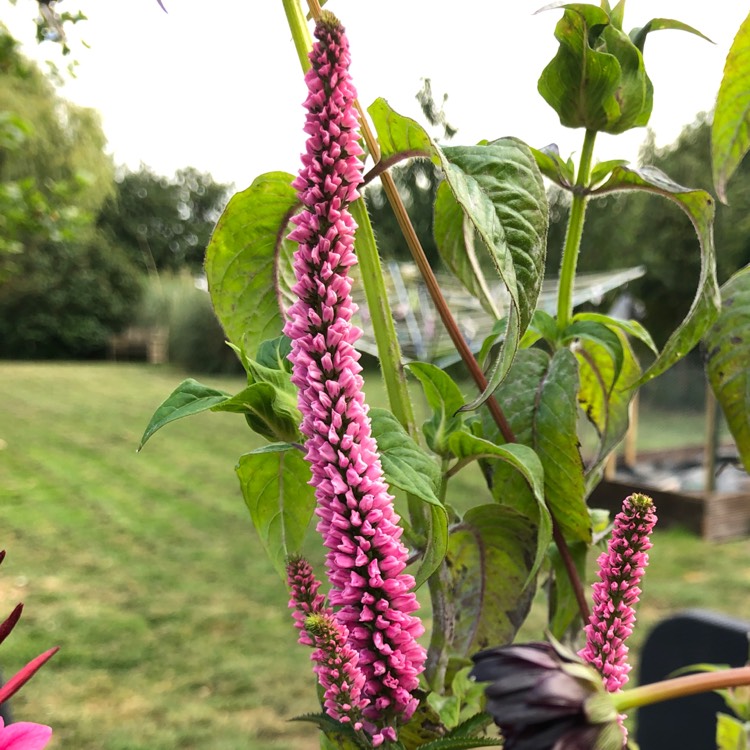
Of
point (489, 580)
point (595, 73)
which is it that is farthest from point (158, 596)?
point (595, 73)

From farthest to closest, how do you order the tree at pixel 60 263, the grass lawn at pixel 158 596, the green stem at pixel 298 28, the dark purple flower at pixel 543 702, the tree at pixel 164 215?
the tree at pixel 164 215 → the tree at pixel 60 263 → the grass lawn at pixel 158 596 → the green stem at pixel 298 28 → the dark purple flower at pixel 543 702

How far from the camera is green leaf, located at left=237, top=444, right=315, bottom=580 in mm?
271

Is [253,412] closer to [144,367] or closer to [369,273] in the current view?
[369,273]

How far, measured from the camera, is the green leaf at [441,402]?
27 centimetres

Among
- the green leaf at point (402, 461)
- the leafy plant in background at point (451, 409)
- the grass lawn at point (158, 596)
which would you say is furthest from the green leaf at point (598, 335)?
the grass lawn at point (158, 596)

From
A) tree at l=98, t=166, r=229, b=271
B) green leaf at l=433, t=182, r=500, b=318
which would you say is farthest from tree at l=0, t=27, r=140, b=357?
green leaf at l=433, t=182, r=500, b=318

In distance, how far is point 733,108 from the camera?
29 centimetres

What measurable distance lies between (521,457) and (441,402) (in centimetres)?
4

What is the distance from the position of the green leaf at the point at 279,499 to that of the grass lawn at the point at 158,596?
2.94ft

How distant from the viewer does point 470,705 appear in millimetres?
306

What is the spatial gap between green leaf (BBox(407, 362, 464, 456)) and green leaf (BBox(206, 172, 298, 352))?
6 cm

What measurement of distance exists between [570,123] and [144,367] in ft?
28.7

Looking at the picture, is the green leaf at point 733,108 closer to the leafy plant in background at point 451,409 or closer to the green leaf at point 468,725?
the leafy plant in background at point 451,409

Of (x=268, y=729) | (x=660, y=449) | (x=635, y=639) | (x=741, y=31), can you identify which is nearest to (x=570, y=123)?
(x=741, y=31)
